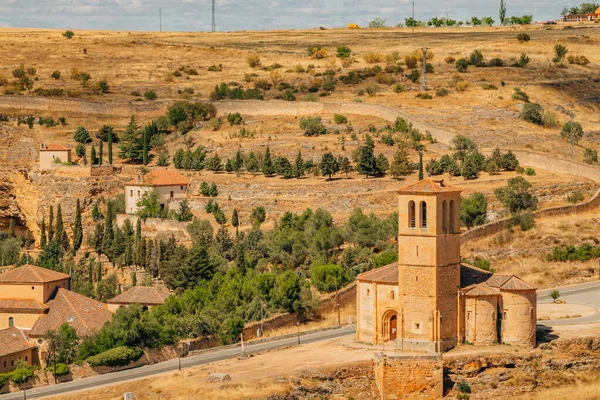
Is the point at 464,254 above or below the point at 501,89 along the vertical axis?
below

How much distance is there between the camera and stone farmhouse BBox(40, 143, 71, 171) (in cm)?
9256

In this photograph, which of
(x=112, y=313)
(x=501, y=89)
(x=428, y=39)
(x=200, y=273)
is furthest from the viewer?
(x=428, y=39)

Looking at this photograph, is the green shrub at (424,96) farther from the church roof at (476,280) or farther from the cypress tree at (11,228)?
the church roof at (476,280)

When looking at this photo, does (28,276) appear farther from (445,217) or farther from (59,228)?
(445,217)

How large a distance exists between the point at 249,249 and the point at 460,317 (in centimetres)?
2211

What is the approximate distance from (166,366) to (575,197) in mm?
32599

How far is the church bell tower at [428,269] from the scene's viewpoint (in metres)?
56.5

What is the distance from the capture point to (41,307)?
2594 inches

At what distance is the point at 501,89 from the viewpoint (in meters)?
108

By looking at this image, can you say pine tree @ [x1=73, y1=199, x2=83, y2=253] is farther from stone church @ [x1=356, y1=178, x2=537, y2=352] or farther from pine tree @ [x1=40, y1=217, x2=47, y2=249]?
stone church @ [x1=356, y1=178, x2=537, y2=352]

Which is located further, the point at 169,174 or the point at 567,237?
the point at 169,174

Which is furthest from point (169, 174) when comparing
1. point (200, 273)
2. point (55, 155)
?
point (200, 273)

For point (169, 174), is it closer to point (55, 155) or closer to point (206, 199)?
point (206, 199)

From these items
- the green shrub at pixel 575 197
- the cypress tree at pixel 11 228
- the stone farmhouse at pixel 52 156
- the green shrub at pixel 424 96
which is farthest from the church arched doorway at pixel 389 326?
the green shrub at pixel 424 96
